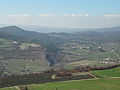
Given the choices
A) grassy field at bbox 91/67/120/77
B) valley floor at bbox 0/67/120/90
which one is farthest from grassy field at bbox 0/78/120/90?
grassy field at bbox 91/67/120/77

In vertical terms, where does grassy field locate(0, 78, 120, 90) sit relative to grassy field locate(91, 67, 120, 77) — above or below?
below

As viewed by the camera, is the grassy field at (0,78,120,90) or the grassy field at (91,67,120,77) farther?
the grassy field at (91,67,120,77)

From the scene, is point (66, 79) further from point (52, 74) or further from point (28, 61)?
point (28, 61)

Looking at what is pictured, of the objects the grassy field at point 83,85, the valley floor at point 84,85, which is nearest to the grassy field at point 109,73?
the valley floor at point 84,85

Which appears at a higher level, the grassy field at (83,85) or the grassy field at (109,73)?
the grassy field at (109,73)

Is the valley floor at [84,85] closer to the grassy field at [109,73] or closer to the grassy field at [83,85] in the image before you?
the grassy field at [83,85]

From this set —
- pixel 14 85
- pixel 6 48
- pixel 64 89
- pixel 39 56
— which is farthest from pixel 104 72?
pixel 6 48

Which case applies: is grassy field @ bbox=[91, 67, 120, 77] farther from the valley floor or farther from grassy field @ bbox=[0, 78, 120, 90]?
grassy field @ bbox=[0, 78, 120, 90]

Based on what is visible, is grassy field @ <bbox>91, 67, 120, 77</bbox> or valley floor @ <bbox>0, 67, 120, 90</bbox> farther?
grassy field @ <bbox>91, 67, 120, 77</bbox>
